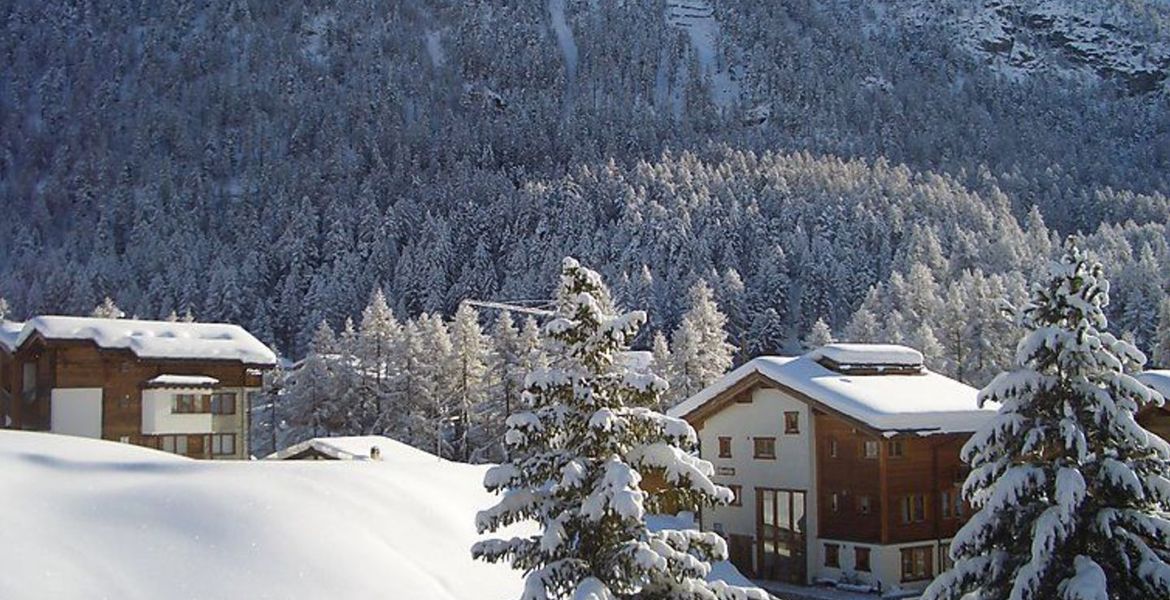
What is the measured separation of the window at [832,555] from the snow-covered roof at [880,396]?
4969 millimetres

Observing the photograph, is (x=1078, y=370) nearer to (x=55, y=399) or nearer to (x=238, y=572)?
(x=238, y=572)

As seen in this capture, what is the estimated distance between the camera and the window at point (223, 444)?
149ft

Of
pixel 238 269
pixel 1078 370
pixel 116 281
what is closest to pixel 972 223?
pixel 238 269

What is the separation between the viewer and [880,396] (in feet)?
129

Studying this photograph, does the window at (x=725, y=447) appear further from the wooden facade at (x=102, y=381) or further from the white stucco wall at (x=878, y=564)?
the wooden facade at (x=102, y=381)

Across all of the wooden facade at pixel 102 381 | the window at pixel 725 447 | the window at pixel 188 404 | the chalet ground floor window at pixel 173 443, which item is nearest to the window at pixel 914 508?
the window at pixel 725 447

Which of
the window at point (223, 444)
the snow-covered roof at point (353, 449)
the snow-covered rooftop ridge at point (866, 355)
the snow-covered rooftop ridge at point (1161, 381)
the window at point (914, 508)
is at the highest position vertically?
the snow-covered rooftop ridge at point (866, 355)

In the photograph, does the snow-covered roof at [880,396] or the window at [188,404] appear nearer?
the snow-covered roof at [880,396]

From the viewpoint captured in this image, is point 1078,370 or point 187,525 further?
point 187,525

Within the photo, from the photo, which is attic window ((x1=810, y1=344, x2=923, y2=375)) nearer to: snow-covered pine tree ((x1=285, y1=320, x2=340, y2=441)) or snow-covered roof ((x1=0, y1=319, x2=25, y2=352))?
snow-covered roof ((x1=0, y1=319, x2=25, y2=352))

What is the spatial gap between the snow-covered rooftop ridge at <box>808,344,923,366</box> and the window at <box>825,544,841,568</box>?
7116 millimetres

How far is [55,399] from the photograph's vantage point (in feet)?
140

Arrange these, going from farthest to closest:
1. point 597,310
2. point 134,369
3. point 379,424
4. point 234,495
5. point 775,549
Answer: point 379,424 → point 134,369 → point 775,549 → point 234,495 → point 597,310

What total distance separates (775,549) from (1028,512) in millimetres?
26389
